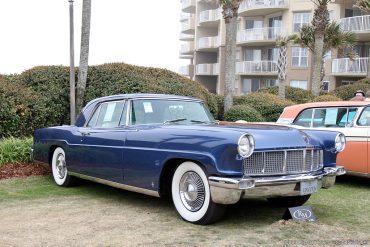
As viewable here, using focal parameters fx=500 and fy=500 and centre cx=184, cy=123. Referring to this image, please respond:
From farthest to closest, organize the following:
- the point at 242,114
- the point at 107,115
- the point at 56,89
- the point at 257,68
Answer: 1. the point at 257,68
2. the point at 242,114
3. the point at 56,89
4. the point at 107,115

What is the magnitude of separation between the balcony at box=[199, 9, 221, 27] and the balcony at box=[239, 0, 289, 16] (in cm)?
617

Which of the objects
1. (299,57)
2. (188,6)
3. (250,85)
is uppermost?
(188,6)

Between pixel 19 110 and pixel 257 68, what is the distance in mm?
32168

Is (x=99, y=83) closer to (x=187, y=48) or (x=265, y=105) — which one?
(x=265, y=105)

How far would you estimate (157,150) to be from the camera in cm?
605

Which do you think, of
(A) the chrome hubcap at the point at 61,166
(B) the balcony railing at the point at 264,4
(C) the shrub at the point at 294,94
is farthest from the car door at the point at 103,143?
(B) the balcony railing at the point at 264,4

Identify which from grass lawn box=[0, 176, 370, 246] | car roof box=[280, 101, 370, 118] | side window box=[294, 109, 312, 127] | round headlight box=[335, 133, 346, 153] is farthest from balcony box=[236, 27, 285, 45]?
round headlight box=[335, 133, 346, 153]

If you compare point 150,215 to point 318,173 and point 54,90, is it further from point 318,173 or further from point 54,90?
point 54,90

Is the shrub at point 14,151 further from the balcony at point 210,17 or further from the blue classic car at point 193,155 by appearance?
the balcony at point 210,17

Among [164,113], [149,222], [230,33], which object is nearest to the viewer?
[149,222]

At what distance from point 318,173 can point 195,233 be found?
1.72 meters

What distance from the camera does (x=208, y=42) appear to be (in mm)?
48719

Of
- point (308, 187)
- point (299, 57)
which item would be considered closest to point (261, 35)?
point (299, 57)

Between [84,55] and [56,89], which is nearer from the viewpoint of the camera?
[56,89]
